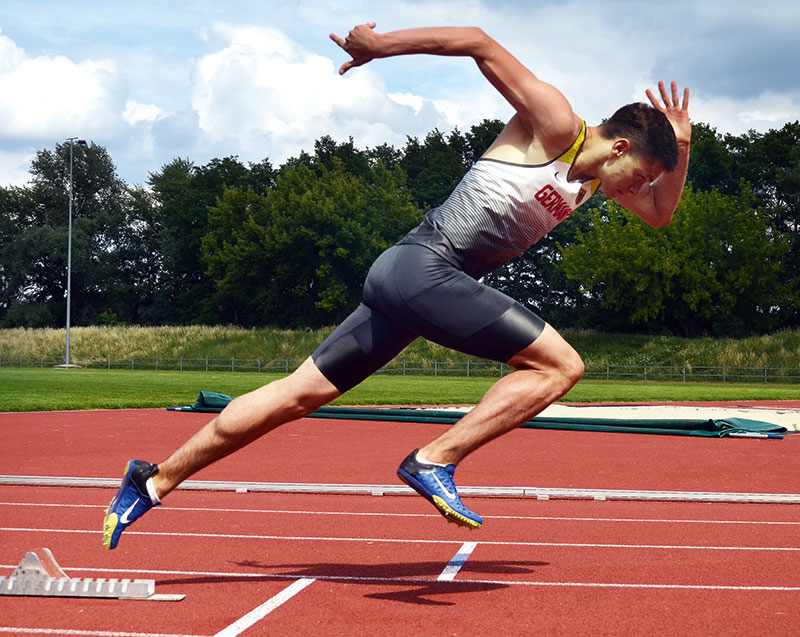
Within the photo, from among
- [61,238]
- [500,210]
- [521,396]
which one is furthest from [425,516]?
[61,238]

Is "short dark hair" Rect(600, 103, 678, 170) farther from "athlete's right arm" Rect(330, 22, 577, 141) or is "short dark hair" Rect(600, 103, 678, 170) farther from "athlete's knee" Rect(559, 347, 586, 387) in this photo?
"athlete's knee" Rect(559, 347, 586, 387)

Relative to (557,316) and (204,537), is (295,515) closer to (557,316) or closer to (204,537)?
(204,537)

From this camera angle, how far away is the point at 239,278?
68.2 m

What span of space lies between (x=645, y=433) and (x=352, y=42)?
11068 millimetres

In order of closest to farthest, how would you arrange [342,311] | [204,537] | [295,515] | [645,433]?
[204,537] < [295,515] < [645,433] < [342,311]

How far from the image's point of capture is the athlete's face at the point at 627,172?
4.45 metres

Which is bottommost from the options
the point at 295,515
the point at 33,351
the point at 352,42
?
the point at 33,351

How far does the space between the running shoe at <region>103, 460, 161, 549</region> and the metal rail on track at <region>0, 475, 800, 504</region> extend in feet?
12.1

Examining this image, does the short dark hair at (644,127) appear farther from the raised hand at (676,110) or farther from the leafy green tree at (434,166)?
the leafy green tree at (434,166)

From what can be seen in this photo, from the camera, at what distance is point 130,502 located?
4.46 meters

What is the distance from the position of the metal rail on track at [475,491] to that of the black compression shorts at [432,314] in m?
3.71

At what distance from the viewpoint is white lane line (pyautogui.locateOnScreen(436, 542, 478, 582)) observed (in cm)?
506

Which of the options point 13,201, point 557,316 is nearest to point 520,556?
point 557,316

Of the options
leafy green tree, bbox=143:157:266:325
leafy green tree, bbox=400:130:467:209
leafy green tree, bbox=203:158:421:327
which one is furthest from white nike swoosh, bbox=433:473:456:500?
leafy green tree, bbox=143:157:266:325
